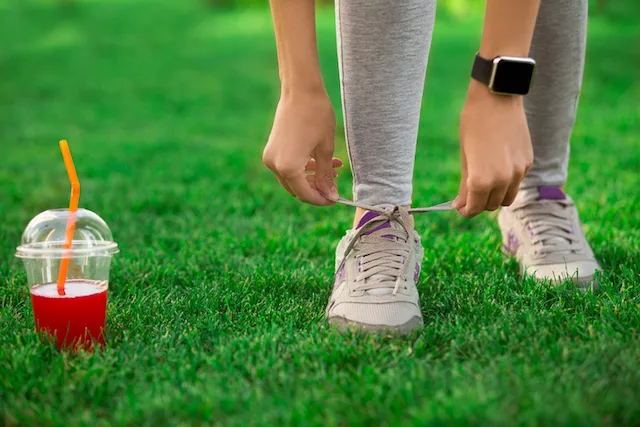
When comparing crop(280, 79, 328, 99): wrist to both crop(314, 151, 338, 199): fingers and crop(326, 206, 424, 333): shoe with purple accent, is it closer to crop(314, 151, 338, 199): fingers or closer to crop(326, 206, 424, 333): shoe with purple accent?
crop(314, 151, 338, 199): fingers

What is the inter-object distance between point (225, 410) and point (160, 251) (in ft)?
4.57

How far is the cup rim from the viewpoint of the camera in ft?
5.87

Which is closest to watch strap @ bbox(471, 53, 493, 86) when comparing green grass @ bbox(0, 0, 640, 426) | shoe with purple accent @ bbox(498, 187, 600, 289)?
green grass @ bbox(0, 0, 640, 426)

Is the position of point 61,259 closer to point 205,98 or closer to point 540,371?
point 540,371

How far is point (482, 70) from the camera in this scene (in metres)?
1.75

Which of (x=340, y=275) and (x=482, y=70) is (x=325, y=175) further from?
(x=482, y=70)

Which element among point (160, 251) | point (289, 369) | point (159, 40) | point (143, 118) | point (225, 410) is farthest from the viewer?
point (159, 40)

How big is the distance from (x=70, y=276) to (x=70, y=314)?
138mm

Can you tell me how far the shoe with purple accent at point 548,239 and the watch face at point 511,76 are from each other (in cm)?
69

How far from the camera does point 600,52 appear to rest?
34.4ft

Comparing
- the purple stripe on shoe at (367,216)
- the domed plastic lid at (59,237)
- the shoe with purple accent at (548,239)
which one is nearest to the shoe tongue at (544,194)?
the shoe with purple accent at (548,239)

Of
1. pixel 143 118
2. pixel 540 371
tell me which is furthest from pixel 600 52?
pixel 540 371

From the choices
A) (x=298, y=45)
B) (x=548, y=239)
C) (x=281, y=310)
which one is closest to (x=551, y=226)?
(x=548, y=239)

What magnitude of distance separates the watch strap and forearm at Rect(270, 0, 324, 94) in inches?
15.4
